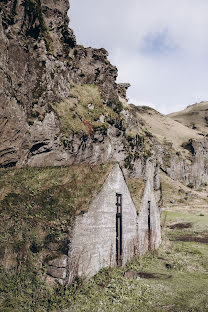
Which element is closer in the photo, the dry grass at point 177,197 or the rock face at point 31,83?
the rock face at point 31,83

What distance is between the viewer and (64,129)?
1596 inches

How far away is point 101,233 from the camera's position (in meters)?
15.3

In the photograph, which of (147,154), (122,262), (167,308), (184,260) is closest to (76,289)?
(167,308)

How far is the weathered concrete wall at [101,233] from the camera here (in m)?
13.1

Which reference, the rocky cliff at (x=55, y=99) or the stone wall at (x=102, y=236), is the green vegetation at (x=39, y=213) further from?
the rocky cliff at (x=55, y=99)

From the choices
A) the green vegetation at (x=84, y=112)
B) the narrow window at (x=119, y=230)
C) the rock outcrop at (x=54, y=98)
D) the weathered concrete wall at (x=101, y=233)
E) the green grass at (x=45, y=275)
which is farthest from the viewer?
the green vegetation at (x=84, y=112)

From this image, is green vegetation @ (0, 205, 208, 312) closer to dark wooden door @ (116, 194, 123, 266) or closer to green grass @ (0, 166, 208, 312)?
green grass @ (0, 166, 208, 312)

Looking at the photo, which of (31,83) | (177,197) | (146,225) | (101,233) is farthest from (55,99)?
(177,197)

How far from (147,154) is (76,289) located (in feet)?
175

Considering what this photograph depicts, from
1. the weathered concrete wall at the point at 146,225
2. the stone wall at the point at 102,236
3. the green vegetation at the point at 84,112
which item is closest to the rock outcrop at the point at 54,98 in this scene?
the green vegetation at the point at 84,112

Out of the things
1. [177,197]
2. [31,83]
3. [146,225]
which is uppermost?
[31,83]

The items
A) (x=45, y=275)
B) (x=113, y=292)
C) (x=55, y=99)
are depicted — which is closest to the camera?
(x=45, y=275)

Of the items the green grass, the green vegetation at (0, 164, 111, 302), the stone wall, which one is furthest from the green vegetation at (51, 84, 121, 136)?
the green grass

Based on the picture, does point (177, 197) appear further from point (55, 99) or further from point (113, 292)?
point (113, 292)
